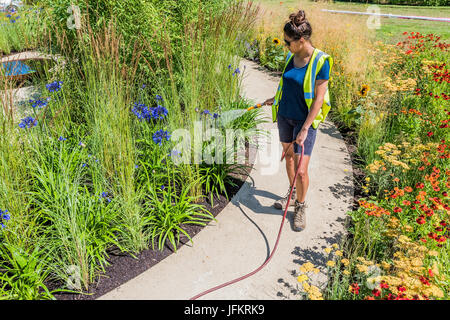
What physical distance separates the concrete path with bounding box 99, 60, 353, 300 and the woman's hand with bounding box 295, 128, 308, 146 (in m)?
0.78

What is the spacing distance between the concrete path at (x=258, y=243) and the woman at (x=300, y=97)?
0.24 meters

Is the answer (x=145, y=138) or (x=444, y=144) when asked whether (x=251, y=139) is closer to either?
(x=145, y=138)

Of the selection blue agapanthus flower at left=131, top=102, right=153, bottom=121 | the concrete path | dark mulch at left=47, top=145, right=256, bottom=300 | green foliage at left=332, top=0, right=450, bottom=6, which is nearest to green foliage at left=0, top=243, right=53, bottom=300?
dark mulch at left=47, top=145, right=256, bottom=300

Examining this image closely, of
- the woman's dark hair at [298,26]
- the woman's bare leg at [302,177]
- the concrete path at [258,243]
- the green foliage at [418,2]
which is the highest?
the green foliage at [418,2]

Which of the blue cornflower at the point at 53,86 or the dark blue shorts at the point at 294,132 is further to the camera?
the blue cornflower at the point at 53,86

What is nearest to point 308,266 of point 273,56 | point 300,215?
point 300,215

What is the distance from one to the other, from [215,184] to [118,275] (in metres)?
1.21

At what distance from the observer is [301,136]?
261cm

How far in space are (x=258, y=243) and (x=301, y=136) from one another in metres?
0.91

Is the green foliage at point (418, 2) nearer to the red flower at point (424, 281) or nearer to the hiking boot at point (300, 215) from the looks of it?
the hiking boot at point (300, 215)

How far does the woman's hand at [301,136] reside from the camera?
2.60 metres

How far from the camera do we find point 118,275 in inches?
95.1

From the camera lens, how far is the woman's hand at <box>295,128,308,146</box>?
2.60m

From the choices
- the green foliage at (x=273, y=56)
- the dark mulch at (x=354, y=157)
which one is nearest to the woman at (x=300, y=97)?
the dark mulch at (x=354, y=157)
